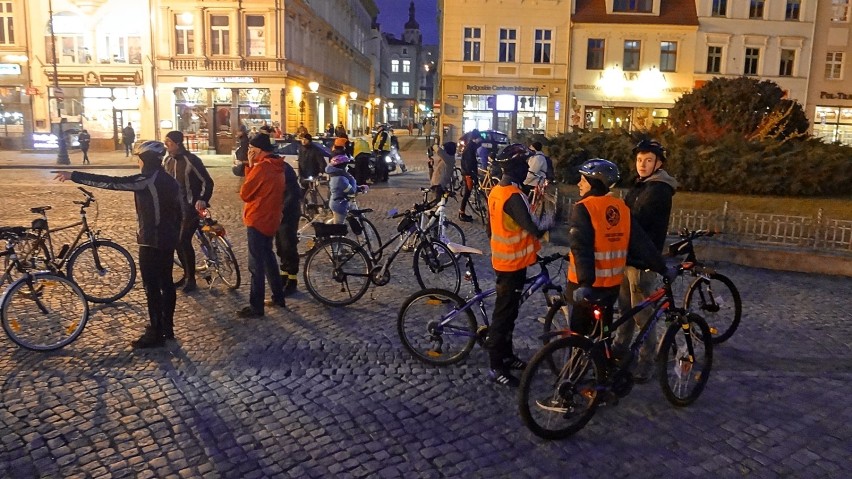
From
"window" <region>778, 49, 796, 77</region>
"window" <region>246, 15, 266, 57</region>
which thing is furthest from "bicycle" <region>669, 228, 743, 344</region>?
"window" <region>778, 49, 796, 77</region>

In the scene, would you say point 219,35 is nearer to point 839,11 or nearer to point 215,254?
point 215,254

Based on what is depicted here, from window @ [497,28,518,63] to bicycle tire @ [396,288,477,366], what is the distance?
34.1m

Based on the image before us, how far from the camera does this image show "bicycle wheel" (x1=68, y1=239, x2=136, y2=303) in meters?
7.68

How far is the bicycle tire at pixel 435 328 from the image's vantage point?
18.8 ft

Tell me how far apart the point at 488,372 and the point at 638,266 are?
1.50 metres

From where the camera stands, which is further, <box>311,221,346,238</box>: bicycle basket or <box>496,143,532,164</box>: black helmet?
<box>311,221,346,238</box>: bicycle basket

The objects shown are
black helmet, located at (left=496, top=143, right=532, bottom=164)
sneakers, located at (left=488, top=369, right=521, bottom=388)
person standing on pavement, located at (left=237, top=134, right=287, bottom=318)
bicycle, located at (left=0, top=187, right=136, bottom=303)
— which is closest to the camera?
black helmet, located at (left=496, top=143, right=532, bottom=164)

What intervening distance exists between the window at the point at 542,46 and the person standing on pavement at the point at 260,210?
3285 cm

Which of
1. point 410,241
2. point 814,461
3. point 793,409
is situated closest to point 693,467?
point 814,461

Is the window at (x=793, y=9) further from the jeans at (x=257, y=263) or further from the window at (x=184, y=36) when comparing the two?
the jeans at (x=257, y=263)

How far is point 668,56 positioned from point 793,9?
722 cm

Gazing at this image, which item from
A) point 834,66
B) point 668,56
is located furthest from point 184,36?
point 834,66

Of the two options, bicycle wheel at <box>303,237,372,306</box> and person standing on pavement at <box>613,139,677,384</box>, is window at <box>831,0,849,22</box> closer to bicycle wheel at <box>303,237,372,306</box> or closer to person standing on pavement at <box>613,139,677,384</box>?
bicycle wheel at <box>303,237,372,306</box>

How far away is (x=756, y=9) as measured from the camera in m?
37.5
